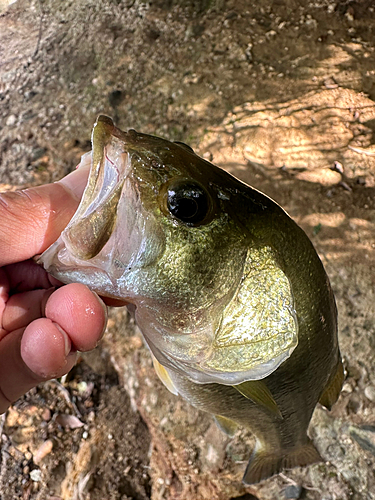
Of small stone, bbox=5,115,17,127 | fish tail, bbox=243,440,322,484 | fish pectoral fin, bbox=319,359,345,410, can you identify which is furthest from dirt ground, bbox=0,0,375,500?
fish pectoral fin, bbox=319,359,345,410

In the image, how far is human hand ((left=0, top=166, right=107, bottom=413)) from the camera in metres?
1.20

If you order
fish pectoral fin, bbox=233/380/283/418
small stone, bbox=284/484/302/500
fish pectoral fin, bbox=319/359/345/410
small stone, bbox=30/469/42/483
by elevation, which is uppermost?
fish pectoral fin, bbox=233/380/283/418

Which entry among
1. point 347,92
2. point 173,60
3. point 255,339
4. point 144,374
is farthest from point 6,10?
point 255,339

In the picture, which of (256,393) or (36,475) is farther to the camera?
(36,475)

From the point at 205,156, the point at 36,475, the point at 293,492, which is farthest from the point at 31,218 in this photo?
the point at 293,492

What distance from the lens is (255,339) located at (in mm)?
1124

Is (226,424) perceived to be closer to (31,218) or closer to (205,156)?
(31,218)

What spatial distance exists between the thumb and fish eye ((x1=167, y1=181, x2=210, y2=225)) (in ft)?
1.27

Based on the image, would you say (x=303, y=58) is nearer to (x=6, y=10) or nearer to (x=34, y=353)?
(x=34, y=353)

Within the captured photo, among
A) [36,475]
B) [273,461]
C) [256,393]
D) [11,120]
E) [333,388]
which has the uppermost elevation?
[11,120]

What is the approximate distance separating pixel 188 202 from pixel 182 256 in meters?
0.15

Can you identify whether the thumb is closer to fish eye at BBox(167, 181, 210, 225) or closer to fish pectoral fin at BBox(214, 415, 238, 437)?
fish eye at BBox(167, 181, 210, 225)

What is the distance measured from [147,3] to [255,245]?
150 inches

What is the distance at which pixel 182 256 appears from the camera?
1061 millimetres
